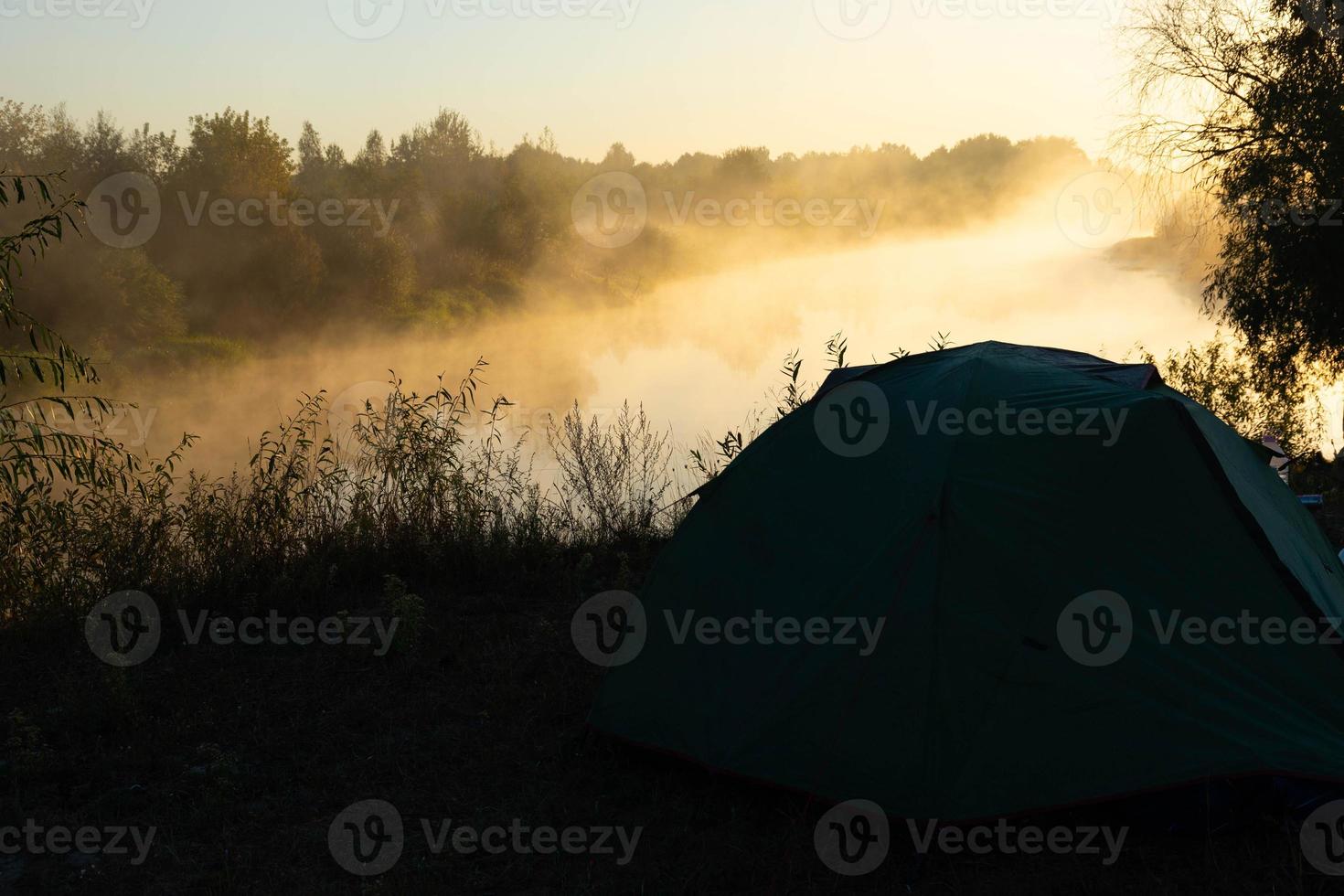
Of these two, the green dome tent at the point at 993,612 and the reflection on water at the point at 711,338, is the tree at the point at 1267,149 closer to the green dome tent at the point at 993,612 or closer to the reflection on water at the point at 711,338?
the reflection on water at the point at 711,338

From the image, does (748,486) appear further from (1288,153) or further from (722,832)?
(1288,153)

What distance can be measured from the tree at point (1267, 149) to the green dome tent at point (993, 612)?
7909mm

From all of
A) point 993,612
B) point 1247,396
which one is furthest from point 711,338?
point 993,612

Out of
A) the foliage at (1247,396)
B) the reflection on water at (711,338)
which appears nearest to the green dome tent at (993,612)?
the foliage at (1247,396)

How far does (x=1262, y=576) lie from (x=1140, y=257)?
5387cm

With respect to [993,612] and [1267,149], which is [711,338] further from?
[993,612]

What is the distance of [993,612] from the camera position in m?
3.82

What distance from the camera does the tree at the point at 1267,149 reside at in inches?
430

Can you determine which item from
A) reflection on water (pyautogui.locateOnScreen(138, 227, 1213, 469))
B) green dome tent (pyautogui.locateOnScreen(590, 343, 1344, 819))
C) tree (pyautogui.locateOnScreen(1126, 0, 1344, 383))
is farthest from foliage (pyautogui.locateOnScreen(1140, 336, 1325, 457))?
green dome tent (pyautogui.locateOnScreen(590, 343, 1344, 819))

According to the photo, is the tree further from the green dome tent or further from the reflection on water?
the green dome tent

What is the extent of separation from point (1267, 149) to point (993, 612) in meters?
10.1

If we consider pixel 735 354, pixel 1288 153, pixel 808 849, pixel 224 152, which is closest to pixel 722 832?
pixel 808 849

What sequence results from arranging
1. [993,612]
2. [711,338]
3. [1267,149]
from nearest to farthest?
[993,612]
[1267,149]
[711,338]

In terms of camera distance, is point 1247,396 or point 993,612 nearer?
point 993,612
